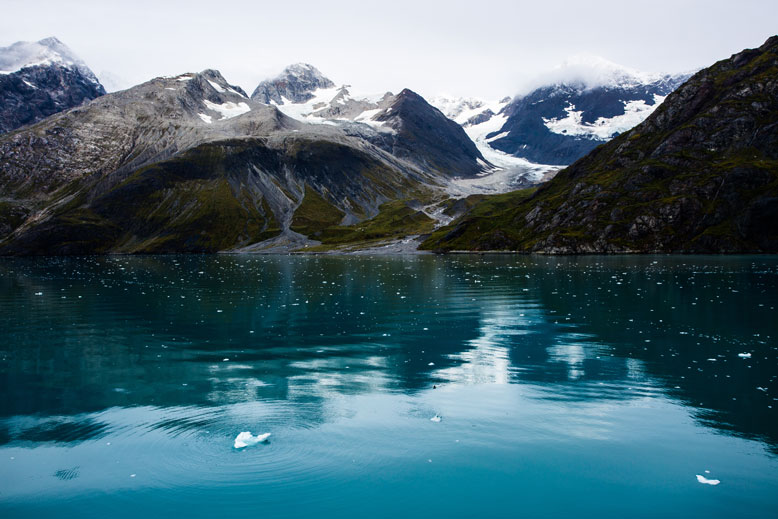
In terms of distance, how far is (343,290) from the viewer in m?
60.4

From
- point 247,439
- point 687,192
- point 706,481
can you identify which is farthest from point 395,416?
point 687,192

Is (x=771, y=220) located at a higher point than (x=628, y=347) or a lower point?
higher

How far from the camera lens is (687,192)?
160000mm

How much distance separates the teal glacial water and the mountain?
125m

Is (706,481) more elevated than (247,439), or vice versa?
(247,439)

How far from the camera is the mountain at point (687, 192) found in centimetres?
14688

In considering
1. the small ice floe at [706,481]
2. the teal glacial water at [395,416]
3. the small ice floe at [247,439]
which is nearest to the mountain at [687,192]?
the teal glacial water at [395,416]

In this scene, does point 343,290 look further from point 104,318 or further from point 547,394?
point 547,394

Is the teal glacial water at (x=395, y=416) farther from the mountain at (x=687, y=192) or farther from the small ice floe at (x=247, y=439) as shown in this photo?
the mountain at (x=687, y=192)

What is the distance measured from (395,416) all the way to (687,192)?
171 meters

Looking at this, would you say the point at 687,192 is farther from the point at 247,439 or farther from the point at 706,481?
the point at 247,439

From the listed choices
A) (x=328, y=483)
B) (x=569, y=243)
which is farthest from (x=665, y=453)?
(x=569, y=243)

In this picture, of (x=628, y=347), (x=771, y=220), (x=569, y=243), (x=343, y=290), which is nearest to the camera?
(x=628, y=347)

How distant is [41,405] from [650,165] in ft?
618
